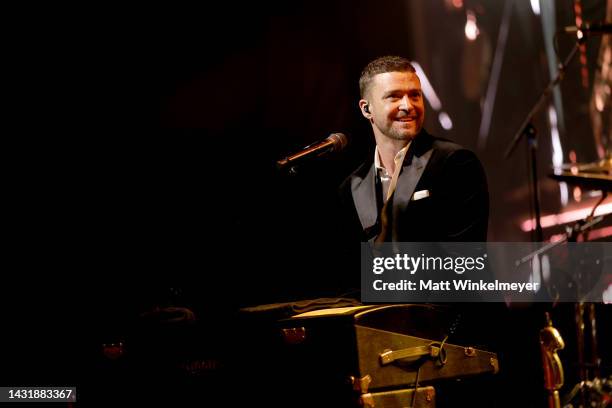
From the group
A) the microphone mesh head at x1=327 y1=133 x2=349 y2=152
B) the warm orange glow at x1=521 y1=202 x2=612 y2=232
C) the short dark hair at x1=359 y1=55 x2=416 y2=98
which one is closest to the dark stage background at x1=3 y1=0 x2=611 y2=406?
the microphone mesh head at x1=327 y1=133 x2=349 y2=152

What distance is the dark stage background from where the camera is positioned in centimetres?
251

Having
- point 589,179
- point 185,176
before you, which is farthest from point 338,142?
point 185,176

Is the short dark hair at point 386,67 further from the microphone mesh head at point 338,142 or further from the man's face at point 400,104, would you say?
the microphone mesh head at point 338,142

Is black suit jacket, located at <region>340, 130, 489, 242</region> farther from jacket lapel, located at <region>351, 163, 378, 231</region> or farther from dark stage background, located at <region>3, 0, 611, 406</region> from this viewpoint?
dark stage background, located at <region>3, 0, 611, 406</region>

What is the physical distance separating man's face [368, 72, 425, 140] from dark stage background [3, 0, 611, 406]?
324mm

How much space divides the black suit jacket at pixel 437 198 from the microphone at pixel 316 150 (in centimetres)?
27

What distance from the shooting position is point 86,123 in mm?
2992

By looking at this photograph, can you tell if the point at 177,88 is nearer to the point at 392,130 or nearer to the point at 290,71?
the point at 290,71

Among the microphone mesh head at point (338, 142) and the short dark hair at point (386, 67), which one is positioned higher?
the short dark hair at point (386, 67)

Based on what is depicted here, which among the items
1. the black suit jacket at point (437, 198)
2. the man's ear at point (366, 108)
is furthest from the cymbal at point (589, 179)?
the man's ear at point (366, 108)

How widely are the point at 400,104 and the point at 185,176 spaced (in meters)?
1.33

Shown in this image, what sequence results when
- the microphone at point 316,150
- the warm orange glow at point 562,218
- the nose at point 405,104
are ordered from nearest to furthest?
the microphone at point 316,150, the nose at point 405,104, the warm orange glow at point 562,218

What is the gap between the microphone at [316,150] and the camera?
2.03 meters

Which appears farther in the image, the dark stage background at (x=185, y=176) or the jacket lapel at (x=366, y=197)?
the dark stage background at (x=185, y=176)
